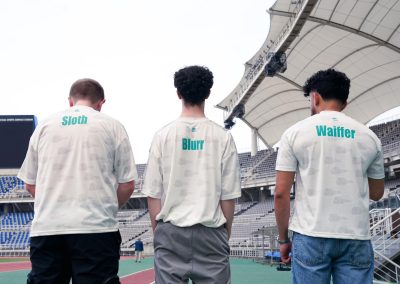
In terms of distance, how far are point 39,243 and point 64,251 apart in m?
0.17

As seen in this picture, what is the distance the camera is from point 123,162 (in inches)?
126

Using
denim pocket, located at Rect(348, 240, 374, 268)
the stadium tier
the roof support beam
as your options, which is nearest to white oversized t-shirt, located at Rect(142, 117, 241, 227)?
denim pocket, located at Rect(348, 240, 374, 268)

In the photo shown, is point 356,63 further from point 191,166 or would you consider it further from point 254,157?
point 191,166

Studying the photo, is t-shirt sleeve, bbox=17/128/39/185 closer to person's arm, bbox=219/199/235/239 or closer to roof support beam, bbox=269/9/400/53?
person's arm, bbox=219/199/235/239

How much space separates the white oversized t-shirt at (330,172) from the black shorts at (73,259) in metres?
1.27

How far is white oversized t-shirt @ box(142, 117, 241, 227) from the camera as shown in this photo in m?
2.99

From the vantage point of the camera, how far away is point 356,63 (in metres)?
27.4

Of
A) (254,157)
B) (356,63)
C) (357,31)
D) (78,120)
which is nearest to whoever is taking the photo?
(78,120)

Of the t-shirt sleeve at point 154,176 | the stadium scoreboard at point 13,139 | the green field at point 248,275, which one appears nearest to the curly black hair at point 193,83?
the t-shirt sleeve at point 154,176

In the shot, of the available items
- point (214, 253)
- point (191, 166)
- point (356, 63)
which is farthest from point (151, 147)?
point (356, 63)

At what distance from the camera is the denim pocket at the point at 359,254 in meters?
2.83

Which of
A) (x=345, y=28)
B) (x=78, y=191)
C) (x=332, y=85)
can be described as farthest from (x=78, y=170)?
(x=345, y=28)

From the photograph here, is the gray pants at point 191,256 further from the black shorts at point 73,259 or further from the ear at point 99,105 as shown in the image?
the ear at point 99,105

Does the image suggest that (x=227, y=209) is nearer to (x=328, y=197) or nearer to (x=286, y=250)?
(x=286, y=250)
